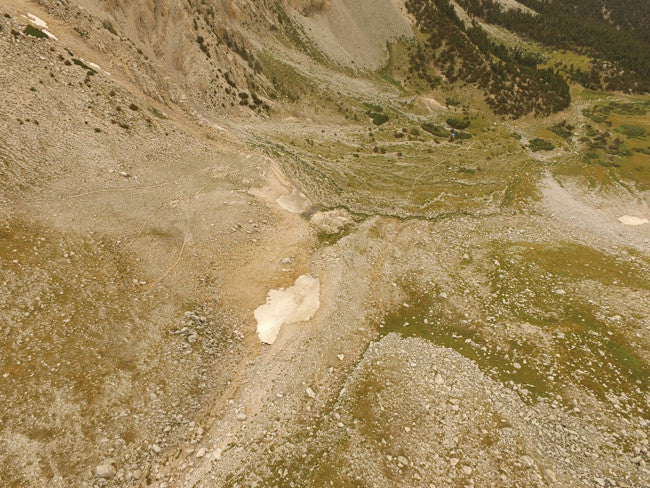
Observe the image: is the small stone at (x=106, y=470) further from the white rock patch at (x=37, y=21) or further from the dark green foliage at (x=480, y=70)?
the dark green foliage at (x=480, y=70)

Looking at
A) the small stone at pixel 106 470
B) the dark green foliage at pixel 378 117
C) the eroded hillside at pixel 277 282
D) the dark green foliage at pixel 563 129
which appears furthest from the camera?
the dark green foliage at pixel 563 129

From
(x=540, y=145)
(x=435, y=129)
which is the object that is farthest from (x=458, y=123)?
(x=540, y=145)

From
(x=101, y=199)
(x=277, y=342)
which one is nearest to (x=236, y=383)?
(x=277, y=342)

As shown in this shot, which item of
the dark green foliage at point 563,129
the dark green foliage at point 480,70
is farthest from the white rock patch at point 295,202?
the dark green foliage at point 563,129

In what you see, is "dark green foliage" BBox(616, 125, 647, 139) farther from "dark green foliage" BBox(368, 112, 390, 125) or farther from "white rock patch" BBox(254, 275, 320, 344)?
"white rock patch" BBox(254, 275, 320, 344)

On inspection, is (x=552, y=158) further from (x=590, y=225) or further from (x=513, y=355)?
(x=513, y=355)

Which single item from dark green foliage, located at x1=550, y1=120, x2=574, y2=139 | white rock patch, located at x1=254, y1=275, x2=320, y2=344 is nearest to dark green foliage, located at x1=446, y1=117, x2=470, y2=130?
dark green foliage, located at x1=550, y1=120, x2=574, y2=139
